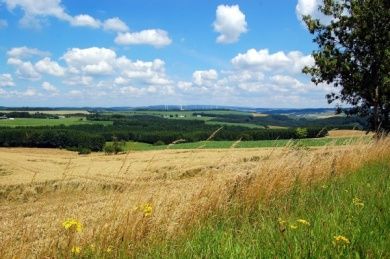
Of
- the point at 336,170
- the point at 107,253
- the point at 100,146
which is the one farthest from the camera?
the point at 100,146

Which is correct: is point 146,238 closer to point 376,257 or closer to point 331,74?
point 376,257

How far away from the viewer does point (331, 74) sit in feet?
82.3

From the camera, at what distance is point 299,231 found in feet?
14.6

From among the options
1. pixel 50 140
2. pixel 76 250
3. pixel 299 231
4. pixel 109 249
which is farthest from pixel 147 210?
pixel 50 140

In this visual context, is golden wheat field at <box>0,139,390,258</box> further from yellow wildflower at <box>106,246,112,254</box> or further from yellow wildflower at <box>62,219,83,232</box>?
yellow wildflower at <box>62,219,83,232</box>

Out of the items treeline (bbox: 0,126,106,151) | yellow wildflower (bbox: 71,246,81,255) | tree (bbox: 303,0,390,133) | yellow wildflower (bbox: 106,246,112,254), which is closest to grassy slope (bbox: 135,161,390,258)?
yellow wildflower (bbox: 106,246,112,254)

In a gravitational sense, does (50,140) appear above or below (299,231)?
below

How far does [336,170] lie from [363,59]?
1748 centimetres

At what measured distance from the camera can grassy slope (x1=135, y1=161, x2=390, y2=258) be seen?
3.93 metres

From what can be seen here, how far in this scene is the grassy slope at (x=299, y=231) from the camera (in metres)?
3.93

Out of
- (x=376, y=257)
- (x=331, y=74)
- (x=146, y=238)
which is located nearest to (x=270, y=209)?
(x=146, y=238)

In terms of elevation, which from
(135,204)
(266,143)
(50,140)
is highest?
(135,204)

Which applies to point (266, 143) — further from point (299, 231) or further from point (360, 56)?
point (299, 231)

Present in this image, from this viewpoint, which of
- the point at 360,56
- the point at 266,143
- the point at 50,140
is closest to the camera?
the point at 360,56
